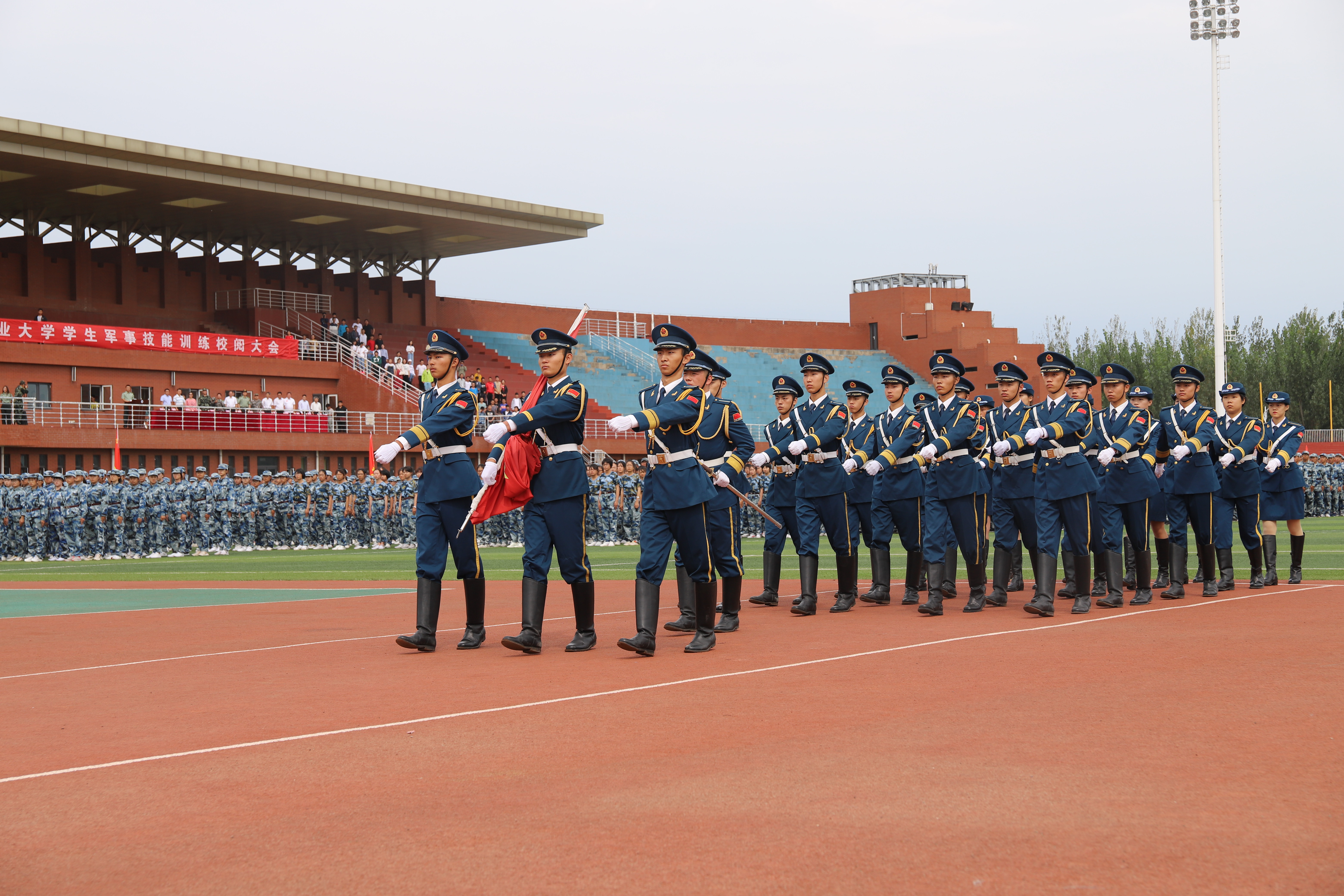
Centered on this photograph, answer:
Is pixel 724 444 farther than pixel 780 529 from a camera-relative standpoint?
No

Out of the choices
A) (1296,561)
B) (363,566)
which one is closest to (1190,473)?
(1296,561)

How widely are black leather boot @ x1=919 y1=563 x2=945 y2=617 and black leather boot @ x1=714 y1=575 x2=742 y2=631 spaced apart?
5.43 feet

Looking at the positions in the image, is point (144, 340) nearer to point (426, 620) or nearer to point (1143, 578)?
point (426, 620)

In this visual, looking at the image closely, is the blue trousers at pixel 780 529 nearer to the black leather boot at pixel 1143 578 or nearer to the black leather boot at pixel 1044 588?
the black leather boot at pixel 1044 588

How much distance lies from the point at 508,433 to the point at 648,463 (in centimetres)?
97

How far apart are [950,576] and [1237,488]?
118 inches

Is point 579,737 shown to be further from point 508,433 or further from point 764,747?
point 508,433

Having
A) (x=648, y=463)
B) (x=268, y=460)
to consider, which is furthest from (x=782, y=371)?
(x=648, y=463)

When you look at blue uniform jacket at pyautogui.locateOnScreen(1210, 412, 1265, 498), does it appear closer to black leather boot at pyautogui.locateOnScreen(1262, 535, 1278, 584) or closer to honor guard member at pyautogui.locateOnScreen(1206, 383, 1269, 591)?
honor guard member at pyautogui.locateOnScreen(1206, 383, 1269, 591)

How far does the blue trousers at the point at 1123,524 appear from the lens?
11.6 m

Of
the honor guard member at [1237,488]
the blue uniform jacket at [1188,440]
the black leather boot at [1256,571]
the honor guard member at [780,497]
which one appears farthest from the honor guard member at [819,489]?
the black leather boot at [1256,571]

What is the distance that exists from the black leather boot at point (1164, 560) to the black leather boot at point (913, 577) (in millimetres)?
2212

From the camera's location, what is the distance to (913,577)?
39.3ft

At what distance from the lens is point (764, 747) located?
553cm
